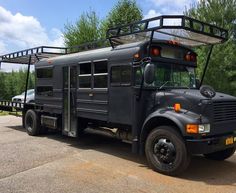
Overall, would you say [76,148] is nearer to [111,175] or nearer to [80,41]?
[111,175]

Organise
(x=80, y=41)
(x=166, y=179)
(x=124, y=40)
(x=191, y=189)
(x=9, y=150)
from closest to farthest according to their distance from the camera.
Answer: (x=191, y=189) < (x=166, y=179) < (x=124, y=40) < (x=9, y=150) < (x=80, y=41)

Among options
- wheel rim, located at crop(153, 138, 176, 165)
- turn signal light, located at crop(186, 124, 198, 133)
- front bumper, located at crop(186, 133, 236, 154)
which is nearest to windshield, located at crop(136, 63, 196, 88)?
wheel rim, located at crop(153, 138, 176, 165)

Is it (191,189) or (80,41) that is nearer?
(191,189)

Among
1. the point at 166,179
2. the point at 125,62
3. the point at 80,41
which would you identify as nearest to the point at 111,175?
the point at 166,179

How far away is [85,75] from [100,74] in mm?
736

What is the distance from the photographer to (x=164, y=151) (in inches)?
257

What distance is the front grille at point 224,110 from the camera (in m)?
6.39

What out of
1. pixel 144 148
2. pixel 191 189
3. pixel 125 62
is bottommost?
pixel 191 189

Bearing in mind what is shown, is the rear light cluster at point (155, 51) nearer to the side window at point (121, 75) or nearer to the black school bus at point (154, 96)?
the black school bus at point (154, 96)

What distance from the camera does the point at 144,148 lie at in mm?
7020

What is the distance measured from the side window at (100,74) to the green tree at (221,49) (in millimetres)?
7918

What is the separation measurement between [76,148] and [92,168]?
2228 mm

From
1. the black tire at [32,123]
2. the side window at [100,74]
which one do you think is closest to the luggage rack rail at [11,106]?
the black tire at [32,123]

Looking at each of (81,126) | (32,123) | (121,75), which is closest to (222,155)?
(121,75)
